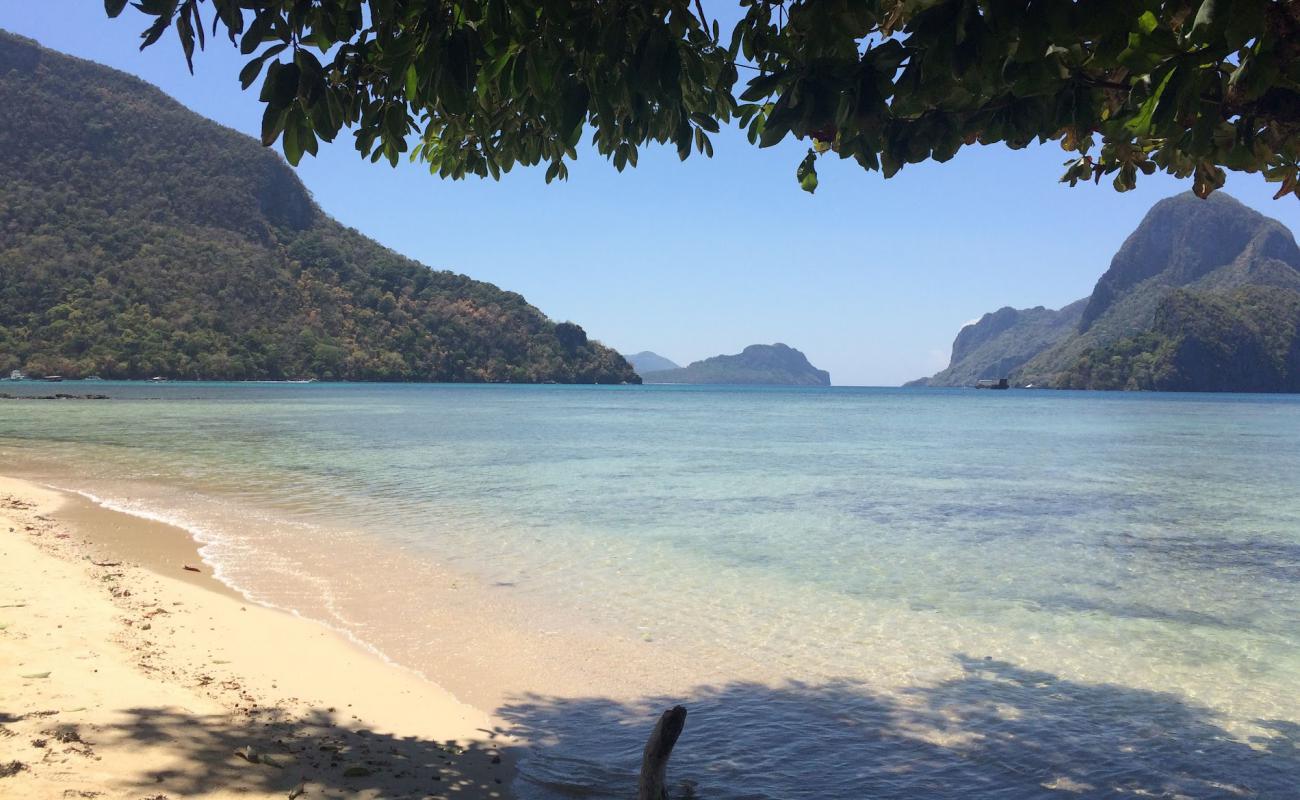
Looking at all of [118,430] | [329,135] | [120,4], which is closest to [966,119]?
[329,135]

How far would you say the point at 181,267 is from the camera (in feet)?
401

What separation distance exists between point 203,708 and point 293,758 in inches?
40.3

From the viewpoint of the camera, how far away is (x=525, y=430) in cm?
4178

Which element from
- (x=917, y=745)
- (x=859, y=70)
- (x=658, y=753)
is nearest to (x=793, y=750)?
(x=917, y=745)

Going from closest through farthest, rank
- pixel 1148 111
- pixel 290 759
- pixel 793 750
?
pixel 1148 111, pixel 290 759, pixel 793 750

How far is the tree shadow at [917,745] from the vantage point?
16.0 feet

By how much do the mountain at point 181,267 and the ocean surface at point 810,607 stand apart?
10718cm

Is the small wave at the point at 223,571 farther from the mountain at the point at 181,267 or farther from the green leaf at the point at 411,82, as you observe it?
the mountain at the point at 181,267

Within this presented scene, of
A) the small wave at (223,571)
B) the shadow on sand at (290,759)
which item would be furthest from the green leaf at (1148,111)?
the small wave at (223,571)

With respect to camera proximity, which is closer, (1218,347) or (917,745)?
(917,745)

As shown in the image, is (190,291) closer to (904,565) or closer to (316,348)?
(316,348)

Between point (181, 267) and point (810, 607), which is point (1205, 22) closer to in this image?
point (810, 607)

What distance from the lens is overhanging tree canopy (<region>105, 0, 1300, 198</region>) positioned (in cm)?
245

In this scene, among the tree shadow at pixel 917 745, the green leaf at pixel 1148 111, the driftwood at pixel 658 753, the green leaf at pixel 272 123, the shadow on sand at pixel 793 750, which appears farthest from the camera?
the tree shadow at pixel 917 745
